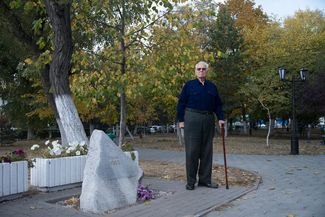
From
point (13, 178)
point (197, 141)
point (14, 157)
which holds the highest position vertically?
point (197, 141)

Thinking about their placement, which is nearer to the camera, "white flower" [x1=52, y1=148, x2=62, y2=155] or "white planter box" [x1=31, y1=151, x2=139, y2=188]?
"white planter box" [x1=31, y1=151, x2=139, y2=188]

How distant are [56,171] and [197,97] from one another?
305cm

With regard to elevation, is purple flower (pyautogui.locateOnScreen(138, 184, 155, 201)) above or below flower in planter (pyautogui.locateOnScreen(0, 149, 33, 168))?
below

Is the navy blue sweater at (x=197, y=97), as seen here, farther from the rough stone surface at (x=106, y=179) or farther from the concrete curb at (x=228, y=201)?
the rough stone surface at (x=106, y=179)

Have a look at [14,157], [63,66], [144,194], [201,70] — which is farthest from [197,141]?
[63,66]

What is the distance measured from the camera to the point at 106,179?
21.2 ft

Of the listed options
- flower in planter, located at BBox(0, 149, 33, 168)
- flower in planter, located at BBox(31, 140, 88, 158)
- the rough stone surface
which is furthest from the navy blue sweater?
flower in planter, located at BBox(0, 149, 33, 168)

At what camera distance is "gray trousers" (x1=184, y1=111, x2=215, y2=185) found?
8.01m

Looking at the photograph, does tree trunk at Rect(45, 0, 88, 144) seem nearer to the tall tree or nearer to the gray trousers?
the gray trousers

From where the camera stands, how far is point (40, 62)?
10.6 meters

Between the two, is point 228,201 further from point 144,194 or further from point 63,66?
point 63,66

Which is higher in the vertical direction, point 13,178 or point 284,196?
point 13,178

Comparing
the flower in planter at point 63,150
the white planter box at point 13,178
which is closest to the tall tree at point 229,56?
the flower in planter at point 63,150

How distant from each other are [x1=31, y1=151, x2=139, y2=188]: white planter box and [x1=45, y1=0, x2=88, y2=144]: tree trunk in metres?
1.47
